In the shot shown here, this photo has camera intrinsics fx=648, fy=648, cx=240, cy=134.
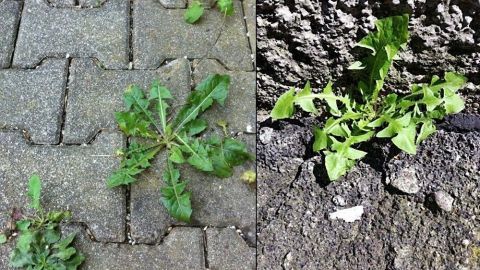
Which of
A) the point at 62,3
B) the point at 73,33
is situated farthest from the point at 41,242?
the point at 62,3

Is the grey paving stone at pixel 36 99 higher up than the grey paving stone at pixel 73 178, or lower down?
higher up

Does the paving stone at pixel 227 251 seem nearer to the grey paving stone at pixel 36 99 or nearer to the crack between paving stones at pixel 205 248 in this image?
the crack between paving stones at pixel 205 248

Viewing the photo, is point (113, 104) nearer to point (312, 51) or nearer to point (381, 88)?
point (312, 51)

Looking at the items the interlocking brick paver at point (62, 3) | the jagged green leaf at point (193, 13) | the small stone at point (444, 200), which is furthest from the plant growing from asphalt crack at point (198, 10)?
the small stone at point (444, 200)

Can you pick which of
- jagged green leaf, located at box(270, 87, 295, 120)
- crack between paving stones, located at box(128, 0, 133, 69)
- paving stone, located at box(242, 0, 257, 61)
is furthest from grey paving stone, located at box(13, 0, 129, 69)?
jagged green leaf, located at box(270, 87, 295, 120)

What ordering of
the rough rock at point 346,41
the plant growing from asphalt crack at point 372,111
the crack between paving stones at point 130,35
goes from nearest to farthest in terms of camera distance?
the rough rock at point 346,41 → the plant growing from asphalt crack at point 372,111 → the crack between paving stones at point 130,35

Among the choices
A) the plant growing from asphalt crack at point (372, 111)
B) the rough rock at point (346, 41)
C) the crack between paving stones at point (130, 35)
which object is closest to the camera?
the rough rock at point (346, 41)

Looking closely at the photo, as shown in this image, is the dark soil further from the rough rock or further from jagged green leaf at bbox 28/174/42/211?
jagged green leaf at bbox 28/174/42/211
